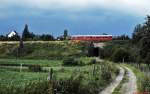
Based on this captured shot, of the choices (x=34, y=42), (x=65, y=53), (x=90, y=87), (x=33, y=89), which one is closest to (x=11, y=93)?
(x=33, y=89)

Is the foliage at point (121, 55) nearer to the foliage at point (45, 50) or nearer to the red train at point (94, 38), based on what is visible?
the foliage at point (45, 50)

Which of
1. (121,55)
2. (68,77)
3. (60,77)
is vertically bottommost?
(121,55)

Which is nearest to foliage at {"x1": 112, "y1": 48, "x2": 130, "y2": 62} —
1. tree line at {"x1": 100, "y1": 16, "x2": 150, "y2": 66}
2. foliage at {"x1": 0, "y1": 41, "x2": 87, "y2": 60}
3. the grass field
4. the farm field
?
tree line at {"x1": 100, "y1": 16, "x2": 150, "y2": 66}

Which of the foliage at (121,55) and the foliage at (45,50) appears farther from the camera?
the foliage at (45,50)

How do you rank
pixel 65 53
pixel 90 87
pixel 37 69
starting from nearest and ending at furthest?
1. pixel 90 87
2. pixel 37 69
3. pixel 65 53

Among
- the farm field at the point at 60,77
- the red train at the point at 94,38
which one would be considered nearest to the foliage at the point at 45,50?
the red train at the point at 94,38

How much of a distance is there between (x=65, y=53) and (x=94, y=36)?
2790 cm

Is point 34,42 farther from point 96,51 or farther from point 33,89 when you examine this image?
point 33,89

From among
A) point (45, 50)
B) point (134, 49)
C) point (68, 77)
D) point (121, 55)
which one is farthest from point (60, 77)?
point (45, 50)

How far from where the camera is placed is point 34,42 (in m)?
184

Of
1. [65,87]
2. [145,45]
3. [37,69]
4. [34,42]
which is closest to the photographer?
[65,87]

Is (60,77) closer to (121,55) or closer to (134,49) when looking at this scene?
(134,49)

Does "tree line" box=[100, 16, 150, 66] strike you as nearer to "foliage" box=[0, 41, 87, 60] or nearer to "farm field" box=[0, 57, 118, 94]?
"farm field" box=[0, 57, 118, 94]

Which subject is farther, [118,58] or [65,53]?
[65,53]
